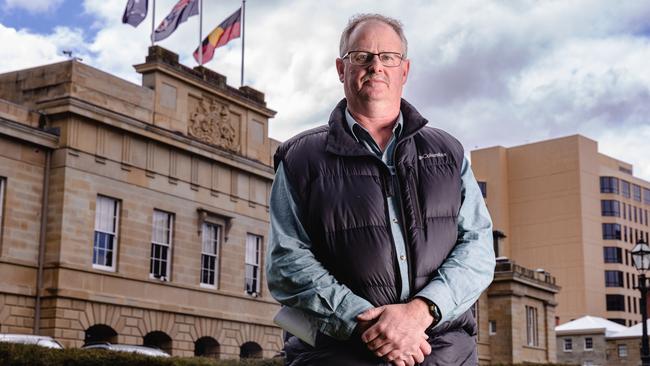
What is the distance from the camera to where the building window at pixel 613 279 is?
102m

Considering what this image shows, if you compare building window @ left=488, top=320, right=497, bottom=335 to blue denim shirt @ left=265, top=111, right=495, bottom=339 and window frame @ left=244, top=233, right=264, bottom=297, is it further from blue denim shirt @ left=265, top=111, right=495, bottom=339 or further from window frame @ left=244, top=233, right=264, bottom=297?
blue denim shirt @ left=265, top=111, right=495, bottom=339

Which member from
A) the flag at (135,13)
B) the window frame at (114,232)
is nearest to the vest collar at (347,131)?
the window frame at (114,232)

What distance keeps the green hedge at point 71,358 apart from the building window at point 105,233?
11863 millimetres

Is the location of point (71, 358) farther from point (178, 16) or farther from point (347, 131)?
point (178, 16)

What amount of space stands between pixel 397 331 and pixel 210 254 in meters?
32.2

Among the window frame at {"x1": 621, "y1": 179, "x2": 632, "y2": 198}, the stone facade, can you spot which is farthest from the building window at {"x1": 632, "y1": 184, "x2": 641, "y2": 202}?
the stone facade

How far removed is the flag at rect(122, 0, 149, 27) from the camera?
3284cm

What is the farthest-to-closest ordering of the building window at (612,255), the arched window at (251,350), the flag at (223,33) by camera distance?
1. the building window at (612,255)
2. the arched window at (251,350)
3. the flag at (223,33)

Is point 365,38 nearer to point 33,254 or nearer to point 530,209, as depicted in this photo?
point 33,254

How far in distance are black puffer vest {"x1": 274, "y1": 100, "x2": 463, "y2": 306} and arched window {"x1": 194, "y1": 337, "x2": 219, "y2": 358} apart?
32.3 meters

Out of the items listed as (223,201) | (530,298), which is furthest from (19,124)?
(530,298)

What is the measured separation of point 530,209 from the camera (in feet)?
346

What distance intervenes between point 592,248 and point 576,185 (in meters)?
7.34

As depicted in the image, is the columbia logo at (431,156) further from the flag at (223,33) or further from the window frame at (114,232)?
the flag at (223,33)
